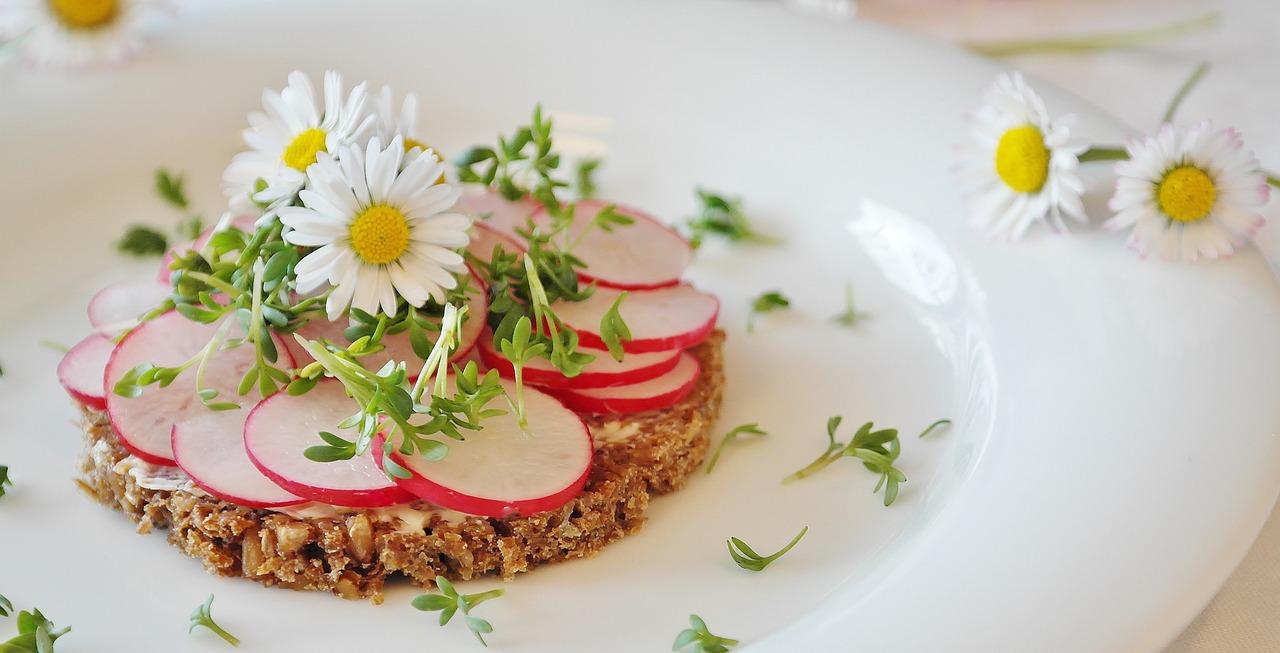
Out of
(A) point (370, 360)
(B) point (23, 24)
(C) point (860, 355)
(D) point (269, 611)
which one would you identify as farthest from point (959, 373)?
(B) point (23, 24)

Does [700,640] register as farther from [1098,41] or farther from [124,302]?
[1098,41]

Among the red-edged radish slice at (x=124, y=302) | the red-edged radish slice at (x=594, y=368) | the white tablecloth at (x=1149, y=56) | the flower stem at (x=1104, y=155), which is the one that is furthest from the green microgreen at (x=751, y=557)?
the white tablecloth at (x=1149, y=56)

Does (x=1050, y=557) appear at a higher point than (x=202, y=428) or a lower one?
higher

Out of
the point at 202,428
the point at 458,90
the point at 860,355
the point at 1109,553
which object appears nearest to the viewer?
the point at 1109,553

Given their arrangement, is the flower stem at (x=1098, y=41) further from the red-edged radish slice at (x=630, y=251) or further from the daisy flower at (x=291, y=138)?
the daisy flower at (x=291, y=138)

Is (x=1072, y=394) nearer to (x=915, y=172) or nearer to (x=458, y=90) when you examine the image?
(x=915, y=172)

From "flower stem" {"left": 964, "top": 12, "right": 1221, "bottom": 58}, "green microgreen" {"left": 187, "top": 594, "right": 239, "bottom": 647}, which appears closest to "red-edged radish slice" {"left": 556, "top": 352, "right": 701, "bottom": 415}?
"green microgreen" {"left": 187, "top": 594, "right": 239, "bottom": 647}

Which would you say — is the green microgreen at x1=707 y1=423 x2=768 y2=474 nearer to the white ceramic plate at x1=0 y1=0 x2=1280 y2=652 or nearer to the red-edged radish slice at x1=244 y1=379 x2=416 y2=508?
the white ceramic plate at x1=0 y1=0 x2=1280 y2=652
